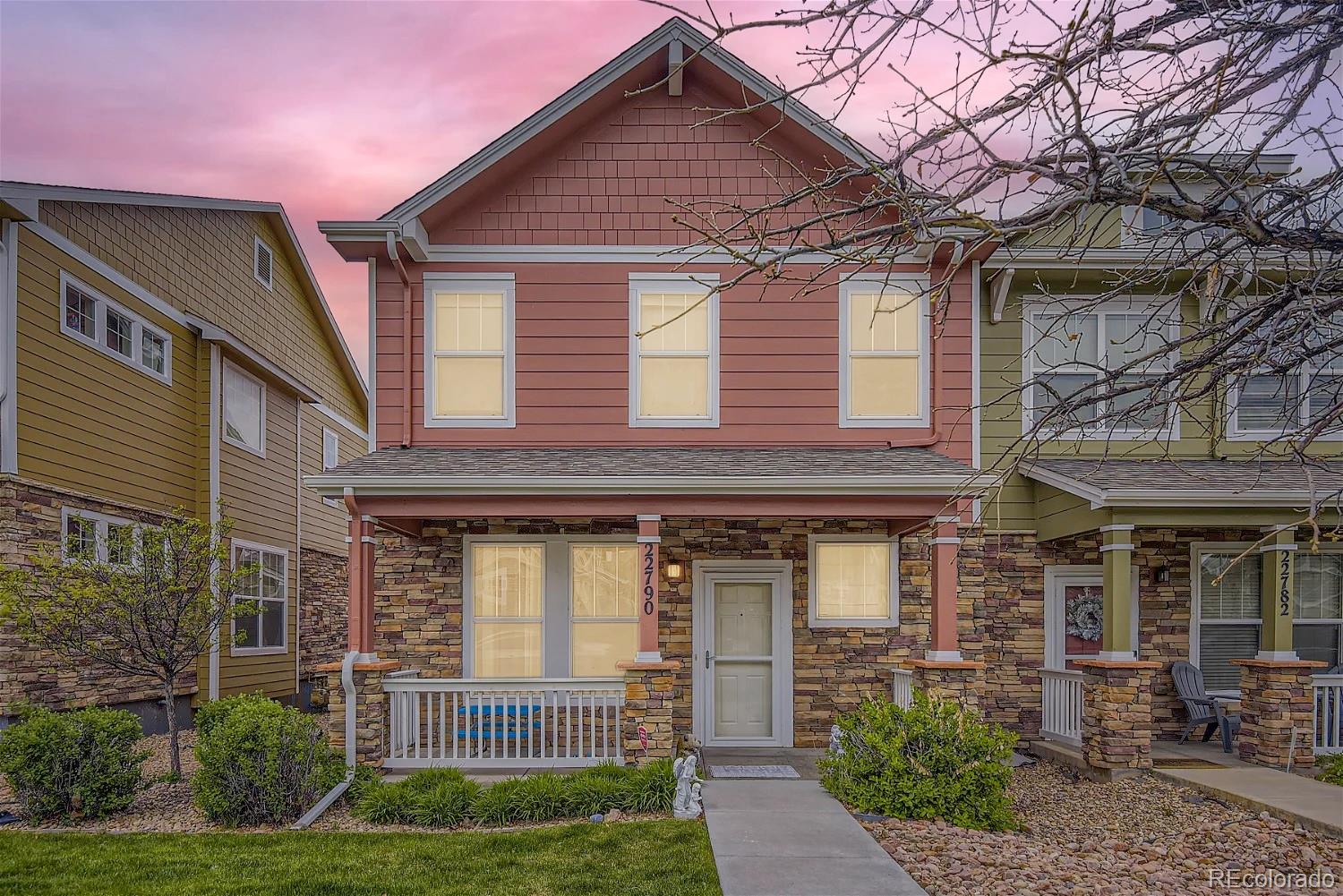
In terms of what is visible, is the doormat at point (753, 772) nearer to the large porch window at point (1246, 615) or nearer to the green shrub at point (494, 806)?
the green shrub at point (494, 806)

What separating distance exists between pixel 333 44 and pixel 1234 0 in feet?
33.9

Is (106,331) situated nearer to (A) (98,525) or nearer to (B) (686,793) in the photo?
(A) (98,525)

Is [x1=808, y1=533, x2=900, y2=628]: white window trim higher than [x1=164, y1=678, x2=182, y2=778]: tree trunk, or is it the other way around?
[x1=808, y1=533, x2=900, y2=628]: white window trim

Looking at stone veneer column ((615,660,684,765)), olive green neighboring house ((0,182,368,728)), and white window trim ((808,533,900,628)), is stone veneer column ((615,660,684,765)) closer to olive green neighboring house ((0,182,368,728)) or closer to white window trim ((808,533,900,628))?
white window trim ((808,533,900,628))

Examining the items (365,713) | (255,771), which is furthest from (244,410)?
(255,771)

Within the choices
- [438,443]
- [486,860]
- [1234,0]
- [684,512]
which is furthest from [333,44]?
[1234,0]

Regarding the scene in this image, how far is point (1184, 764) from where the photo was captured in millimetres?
9016

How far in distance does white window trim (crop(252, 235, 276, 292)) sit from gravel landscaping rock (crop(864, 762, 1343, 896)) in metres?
12.2

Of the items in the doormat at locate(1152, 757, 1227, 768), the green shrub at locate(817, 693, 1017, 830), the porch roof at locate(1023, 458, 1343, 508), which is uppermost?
the porch roof at locate(1023, 458, 1343, 508)

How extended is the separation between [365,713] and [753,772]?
3480 millimetres

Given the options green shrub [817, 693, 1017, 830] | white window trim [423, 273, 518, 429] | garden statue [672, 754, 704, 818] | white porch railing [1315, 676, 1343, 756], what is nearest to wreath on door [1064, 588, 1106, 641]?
white porch railing [1315, 676, 1343, 756]

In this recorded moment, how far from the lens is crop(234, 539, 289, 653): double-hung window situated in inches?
520

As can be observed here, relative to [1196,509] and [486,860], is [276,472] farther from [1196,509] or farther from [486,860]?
[1196,509]

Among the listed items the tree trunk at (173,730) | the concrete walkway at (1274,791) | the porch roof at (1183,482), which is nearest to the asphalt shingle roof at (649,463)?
the porch roof at (1183,482)
